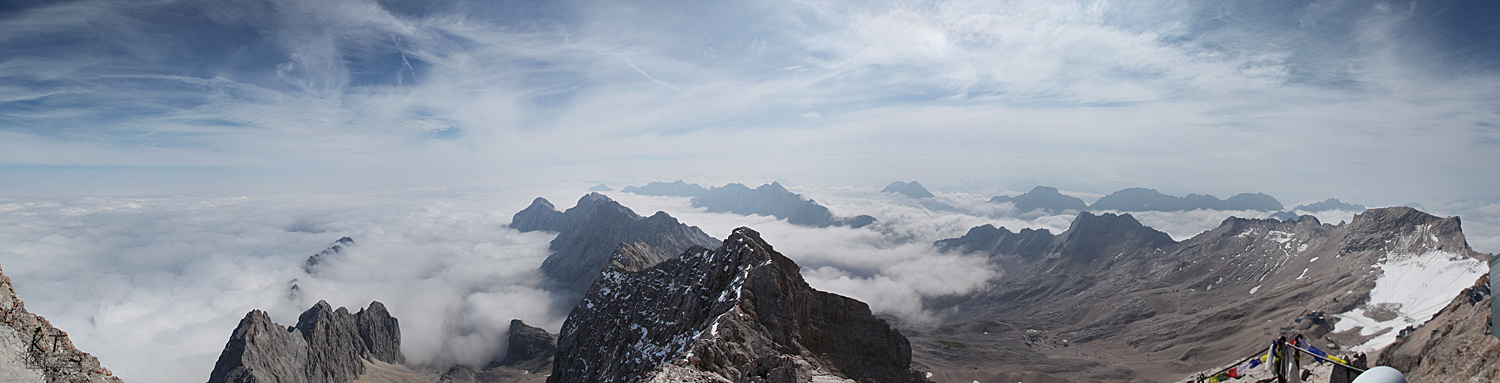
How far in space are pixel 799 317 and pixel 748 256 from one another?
12.0 meters

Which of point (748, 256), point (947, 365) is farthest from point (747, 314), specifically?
point (947, 365)

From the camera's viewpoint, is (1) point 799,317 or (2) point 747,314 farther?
(1) point 799,317

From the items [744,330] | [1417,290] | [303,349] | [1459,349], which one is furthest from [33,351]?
[1417,290]

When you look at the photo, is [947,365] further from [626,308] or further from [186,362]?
[186,362]

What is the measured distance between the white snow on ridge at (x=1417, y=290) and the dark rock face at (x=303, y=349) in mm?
309547

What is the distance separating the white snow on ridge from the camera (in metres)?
164

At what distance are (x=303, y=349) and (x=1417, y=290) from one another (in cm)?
37553

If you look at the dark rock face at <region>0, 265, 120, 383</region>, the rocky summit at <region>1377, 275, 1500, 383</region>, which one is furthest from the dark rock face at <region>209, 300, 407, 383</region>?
the rocky summit at <region>1377, 275, 1500, 383</region>

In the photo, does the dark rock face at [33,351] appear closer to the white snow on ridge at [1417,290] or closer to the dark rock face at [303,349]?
the dark rock face at [303,349]

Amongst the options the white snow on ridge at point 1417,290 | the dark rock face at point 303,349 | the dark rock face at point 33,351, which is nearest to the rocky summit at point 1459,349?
the white snow on ridge at point 1417,290

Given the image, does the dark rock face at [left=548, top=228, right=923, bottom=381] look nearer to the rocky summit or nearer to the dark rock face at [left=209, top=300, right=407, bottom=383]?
the rocky summit

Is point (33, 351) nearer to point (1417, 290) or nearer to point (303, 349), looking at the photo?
point (303, 349)

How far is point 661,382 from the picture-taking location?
121 ft

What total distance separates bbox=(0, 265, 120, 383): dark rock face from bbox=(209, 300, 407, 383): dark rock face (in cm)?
14350
